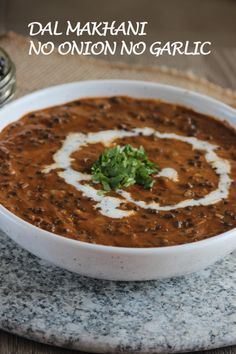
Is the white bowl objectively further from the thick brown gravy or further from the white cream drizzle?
the white cream drizzle

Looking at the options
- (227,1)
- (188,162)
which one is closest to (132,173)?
(188,162)

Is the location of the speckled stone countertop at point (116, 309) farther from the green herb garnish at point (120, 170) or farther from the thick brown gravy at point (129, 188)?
the green herb garnish at point (120, 170)

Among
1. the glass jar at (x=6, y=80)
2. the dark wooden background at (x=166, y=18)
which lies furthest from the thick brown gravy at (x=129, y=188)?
the dark wooden background at (x=166, y=18)

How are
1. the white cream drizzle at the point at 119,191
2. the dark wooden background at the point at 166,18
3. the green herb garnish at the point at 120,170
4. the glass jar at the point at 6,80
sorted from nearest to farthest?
1. the white cream drizzle at the point at 119,191
2. the green herb garnish at the point at 120,170
3. the glass jar at the point at 6,80
4. the dark wooden background at the point at 166,18

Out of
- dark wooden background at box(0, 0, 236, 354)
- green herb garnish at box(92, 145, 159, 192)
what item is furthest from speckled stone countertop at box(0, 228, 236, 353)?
dark wooden background at box(0, 0, 236, 354)

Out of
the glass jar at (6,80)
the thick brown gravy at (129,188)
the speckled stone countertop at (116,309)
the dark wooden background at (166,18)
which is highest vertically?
the dark wooden background at (166,18)

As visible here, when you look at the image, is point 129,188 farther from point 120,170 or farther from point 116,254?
point 116,254

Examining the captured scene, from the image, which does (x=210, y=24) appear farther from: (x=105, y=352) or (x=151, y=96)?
(x=105, y=352)
